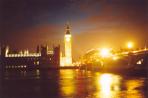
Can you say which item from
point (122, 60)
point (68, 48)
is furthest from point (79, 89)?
point (68, 48)

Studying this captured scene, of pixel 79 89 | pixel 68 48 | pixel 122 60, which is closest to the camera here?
pixel 79 89

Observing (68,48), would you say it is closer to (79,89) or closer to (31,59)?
(31,59)

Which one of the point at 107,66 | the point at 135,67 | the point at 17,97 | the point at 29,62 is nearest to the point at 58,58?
the point at 29,62

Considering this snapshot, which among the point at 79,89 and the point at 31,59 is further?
the point at 31,59

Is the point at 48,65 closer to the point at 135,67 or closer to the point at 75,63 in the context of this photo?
the point at 75,63

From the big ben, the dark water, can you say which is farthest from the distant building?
the dark water

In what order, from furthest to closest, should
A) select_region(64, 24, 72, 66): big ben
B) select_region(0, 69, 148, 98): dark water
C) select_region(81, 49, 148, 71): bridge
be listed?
select_region(64, 24, 72, 66): big ben
select_region(81, 49, 148, 71): bridge
select_region(0, 69, 148, 98): dark water

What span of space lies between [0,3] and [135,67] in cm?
4510

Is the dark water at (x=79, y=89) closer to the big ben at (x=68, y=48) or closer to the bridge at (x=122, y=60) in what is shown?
the bridge at (x=122, y=60)

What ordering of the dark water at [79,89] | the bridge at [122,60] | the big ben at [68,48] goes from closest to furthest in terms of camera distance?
the dark water at [79,89], the bridge at [122,60], the big ben at [68,48]

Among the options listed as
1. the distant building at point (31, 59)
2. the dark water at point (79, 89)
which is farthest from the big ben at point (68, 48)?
the dark water at point (79, 89)

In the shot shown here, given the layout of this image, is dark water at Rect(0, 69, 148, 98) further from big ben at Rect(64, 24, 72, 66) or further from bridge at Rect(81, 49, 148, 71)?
big ben at Rect(64, 24, 72, 66)

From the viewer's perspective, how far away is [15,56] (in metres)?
141

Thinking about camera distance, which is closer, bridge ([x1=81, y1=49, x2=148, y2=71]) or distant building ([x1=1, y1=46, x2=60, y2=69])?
bridge ([x1=81, y1=49, x2=148, y2=71])
